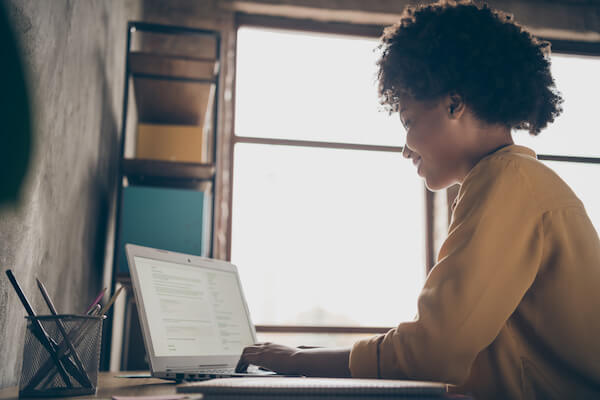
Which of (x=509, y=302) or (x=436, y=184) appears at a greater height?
(x=436, y=184)

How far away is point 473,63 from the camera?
1010 millimetres

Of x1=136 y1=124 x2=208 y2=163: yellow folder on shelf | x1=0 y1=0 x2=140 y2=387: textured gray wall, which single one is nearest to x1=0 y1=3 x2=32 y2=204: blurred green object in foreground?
x1=0 y1=0 x2=140 y2=387: textured gray wall

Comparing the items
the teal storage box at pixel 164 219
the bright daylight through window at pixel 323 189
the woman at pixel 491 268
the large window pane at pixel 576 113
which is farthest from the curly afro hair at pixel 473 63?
the large window pane at pixel 576 113

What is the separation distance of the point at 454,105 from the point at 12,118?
2.78 feet

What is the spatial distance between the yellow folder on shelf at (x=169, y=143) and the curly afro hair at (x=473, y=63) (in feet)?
4.29

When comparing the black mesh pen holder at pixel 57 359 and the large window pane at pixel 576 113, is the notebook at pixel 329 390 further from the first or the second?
the large window pane at pixel 576 113

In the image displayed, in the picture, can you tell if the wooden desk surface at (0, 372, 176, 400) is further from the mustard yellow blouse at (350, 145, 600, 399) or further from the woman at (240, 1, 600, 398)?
the mustard yellow blouse at (350, 145, 600, 399)

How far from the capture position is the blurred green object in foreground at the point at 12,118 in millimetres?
1007

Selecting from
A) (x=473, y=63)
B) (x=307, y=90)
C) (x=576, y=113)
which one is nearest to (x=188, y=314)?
(x=473, y=63)

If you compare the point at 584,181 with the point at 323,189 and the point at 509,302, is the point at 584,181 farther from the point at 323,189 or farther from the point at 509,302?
the point at 509,302

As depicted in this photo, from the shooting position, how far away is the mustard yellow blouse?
0.79 m

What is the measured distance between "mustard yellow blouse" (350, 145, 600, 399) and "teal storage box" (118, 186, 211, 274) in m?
1.35

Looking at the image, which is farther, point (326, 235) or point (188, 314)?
point (326, 235)

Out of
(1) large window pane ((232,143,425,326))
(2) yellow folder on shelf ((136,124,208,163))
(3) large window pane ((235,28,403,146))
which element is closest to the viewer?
(2) yellow folder on shelf ((136,124,208,163))
